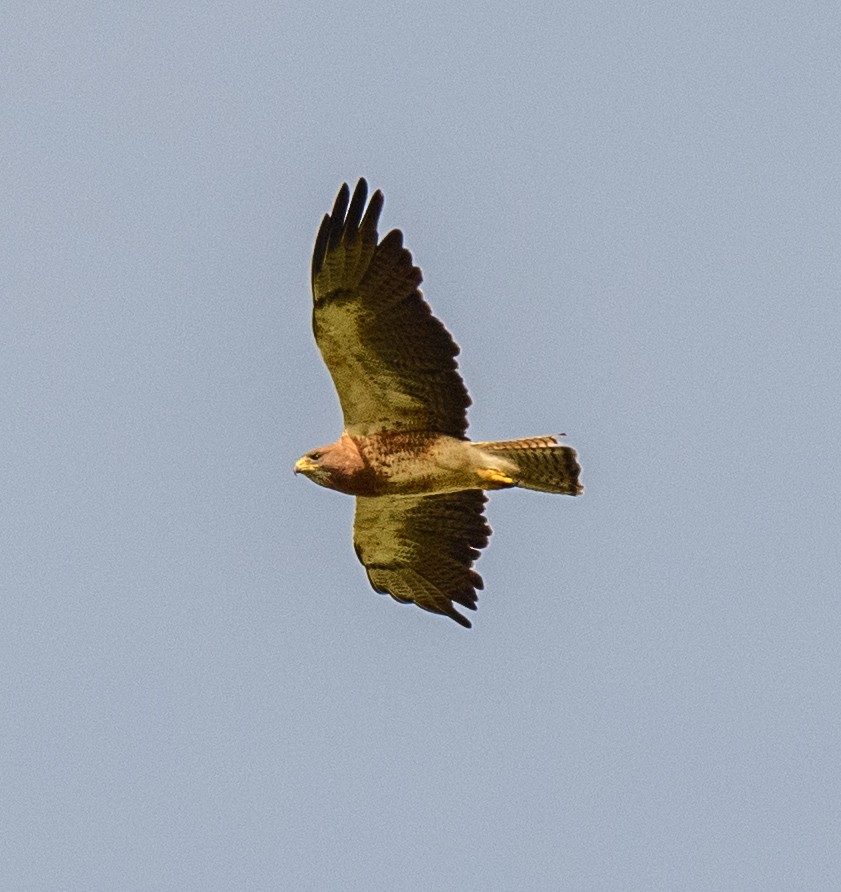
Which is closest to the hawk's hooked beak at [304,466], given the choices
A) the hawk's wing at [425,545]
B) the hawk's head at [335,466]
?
the hawk's head at [335,466]

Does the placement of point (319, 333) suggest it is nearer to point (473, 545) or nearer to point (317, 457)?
point (317, 457)

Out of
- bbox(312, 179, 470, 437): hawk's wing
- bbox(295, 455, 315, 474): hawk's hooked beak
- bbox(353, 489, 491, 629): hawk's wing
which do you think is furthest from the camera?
bbox(353, 489, 491, 629): hawk's wing

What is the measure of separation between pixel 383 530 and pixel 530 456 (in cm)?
191

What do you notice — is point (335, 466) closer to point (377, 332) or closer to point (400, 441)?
point (400, 441)

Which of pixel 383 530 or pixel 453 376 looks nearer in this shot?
pixel 453 376

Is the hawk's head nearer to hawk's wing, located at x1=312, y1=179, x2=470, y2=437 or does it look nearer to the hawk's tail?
hawk's wing, located at x1=312, y1=179, x2=470, y2=437

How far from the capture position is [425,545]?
1844 cm

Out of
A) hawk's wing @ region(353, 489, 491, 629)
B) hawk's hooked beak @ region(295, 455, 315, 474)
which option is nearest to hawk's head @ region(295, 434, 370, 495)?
hawk's hooked beak @ region(295, 455, 315, 474)

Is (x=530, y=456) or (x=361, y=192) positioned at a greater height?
(x=361, y=192)

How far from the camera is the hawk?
16.3m

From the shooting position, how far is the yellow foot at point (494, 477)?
679 inches

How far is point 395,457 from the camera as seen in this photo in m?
17.2

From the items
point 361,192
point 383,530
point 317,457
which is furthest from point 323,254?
point 383,530

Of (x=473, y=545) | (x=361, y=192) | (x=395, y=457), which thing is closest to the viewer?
(x=361, y=192)
